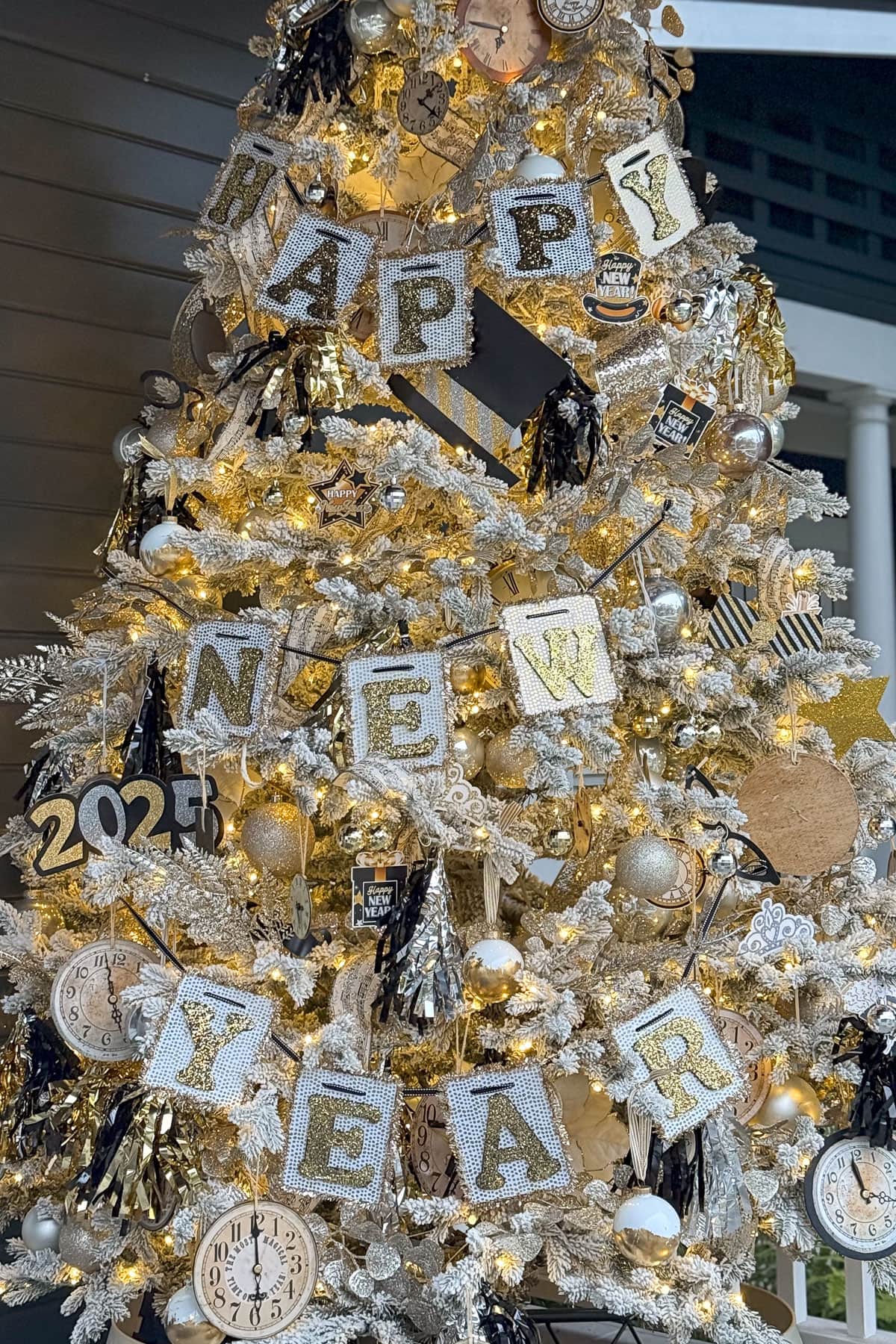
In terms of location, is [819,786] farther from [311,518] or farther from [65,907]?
[65,907]

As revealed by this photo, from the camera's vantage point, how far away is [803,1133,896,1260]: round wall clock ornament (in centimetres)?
123

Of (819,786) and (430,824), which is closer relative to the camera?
(430,824)

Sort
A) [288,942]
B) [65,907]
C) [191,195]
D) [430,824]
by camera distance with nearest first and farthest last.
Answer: [430,824] < [288,942] < [65,907] < [191,195]

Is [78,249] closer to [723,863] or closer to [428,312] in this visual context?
[428,312]

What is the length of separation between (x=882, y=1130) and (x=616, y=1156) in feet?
0.95

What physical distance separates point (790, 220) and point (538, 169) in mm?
2318

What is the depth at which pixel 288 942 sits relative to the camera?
4.21ft

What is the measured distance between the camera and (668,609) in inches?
50.6

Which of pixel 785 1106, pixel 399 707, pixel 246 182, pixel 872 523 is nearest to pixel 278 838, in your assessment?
pixel 399 707

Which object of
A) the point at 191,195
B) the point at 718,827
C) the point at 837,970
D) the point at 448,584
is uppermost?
the point at 191,195

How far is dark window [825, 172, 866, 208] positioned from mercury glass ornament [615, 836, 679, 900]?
2.81m

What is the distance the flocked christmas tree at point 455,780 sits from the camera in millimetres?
1180

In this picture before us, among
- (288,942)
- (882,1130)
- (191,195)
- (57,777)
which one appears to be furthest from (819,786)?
(191,195)

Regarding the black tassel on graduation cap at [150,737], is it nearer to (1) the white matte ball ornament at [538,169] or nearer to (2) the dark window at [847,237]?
(1) the white matte ball ornament at [538,169]
